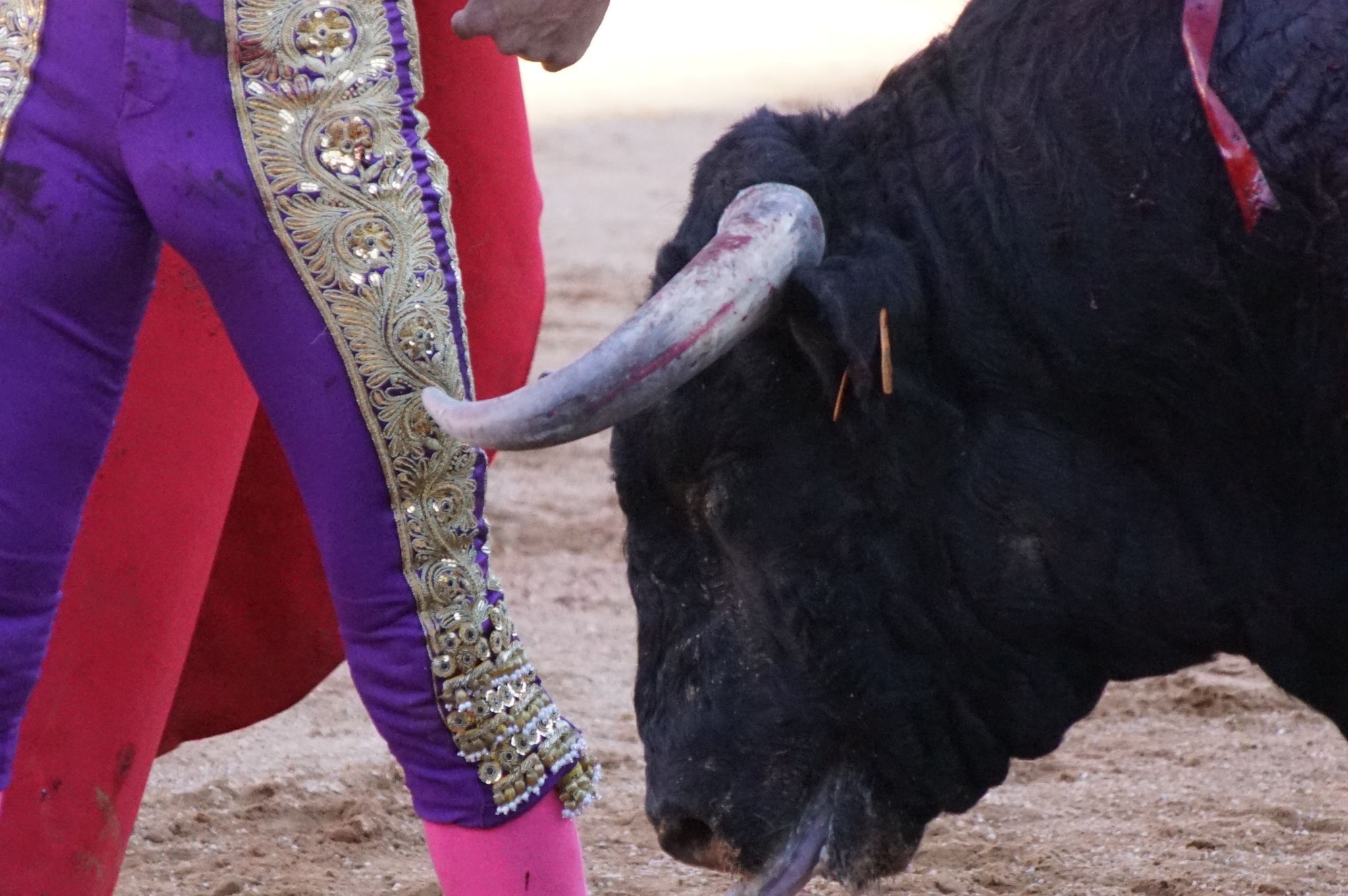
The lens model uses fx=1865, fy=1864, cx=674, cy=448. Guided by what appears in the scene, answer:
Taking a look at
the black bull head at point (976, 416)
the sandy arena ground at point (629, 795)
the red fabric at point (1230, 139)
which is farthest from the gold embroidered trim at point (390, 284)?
the sandy arena ground at point (629, 795)

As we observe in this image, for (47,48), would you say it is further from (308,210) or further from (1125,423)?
(1125,423)

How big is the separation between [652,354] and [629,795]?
2.18 metres

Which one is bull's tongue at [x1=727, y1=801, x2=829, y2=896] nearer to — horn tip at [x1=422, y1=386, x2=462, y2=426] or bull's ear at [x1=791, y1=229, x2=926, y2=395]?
bull's ear at [x1=791, y1=229, x2=926, y2=395]

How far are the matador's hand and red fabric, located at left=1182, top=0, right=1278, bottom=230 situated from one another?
0.67 metres

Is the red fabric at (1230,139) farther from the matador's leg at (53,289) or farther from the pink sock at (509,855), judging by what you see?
the matador's leg at (53,289)

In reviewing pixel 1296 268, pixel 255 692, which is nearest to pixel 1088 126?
pixel 1296 268

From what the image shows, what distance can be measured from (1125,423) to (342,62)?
998 mm

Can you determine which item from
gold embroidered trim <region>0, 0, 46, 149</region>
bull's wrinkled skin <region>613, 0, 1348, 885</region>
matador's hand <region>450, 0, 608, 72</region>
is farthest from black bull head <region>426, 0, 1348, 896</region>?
gold embroidered trim <region>0, 0, 46, 149</region>

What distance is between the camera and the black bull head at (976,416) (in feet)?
6.78

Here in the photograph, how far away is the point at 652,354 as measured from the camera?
1935 millimetres

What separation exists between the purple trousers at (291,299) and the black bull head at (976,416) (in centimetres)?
17

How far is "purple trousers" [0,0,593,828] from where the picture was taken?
77.9 inches

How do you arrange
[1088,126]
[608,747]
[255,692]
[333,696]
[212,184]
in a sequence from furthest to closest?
[333,696] < [608,747] < [255,692] < [1088,126] < [212,184]

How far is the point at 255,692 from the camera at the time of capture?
3436 mm
